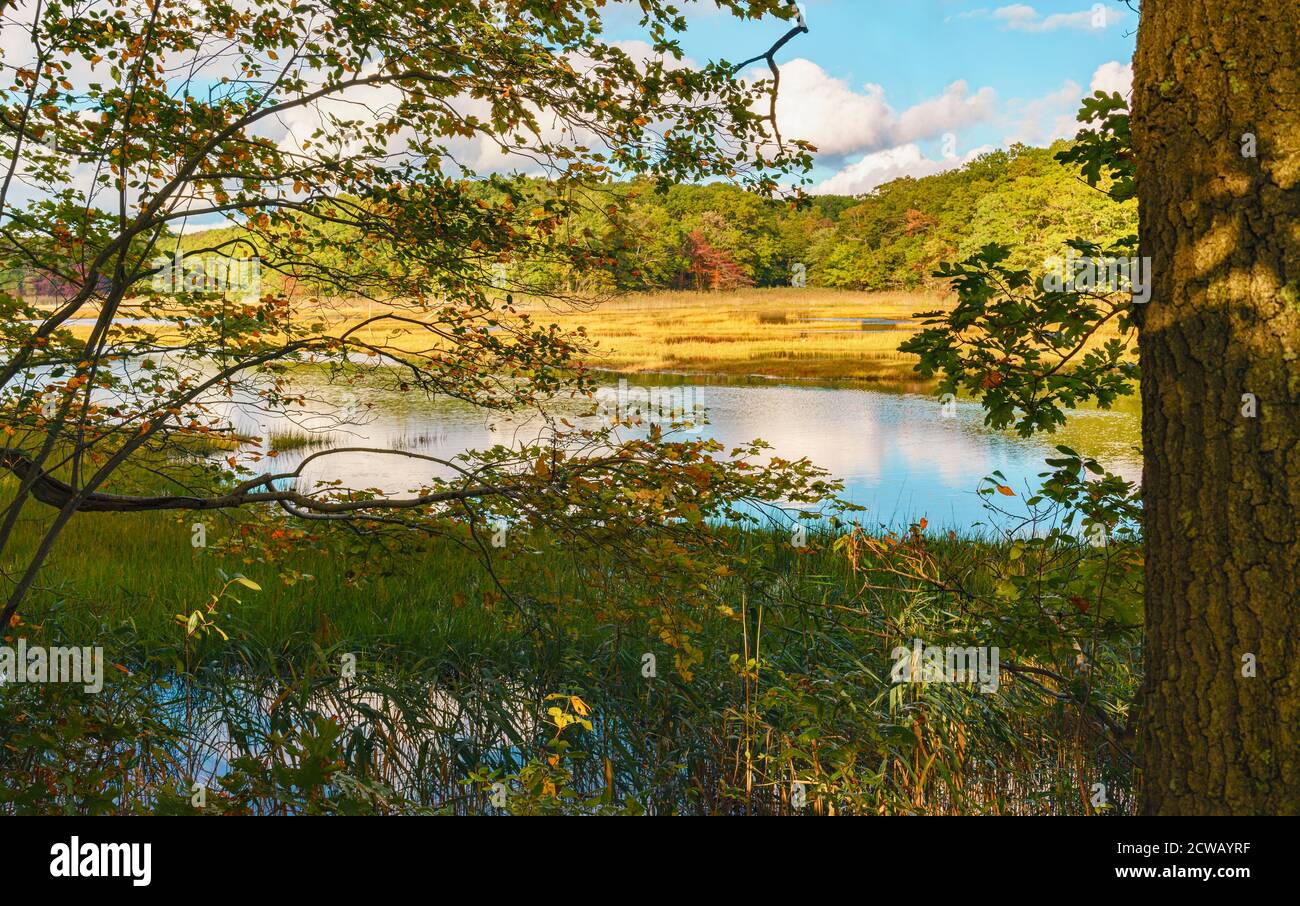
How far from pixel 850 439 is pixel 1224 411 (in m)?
16.2

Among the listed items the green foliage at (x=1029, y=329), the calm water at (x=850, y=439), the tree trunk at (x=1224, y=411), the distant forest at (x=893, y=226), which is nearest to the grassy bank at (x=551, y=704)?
the green foliage at (x=1029, y=329)

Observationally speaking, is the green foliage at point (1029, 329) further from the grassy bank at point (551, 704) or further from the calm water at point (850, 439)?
the calm water at point (850, 439)

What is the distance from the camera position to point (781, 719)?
4977 mm

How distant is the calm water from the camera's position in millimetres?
13969

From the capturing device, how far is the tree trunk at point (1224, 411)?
8.00ft

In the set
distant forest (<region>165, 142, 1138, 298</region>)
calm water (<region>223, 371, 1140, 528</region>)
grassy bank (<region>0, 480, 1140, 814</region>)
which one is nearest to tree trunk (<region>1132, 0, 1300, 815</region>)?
grassy bank (<region>0, 480, 1140, 814</region>)

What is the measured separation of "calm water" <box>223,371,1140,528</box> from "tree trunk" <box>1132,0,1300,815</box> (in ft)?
25.5

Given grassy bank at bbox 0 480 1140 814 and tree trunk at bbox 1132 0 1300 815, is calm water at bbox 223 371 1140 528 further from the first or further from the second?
tree trunk at bbox 1132 0 1300 815

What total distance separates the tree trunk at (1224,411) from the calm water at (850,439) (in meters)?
7.76

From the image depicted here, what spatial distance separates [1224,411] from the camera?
2504mm

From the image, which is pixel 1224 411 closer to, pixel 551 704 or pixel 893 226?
pixel 551 704

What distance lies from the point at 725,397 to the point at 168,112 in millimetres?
19290

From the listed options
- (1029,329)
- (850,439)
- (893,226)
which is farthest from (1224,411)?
(893,226)
